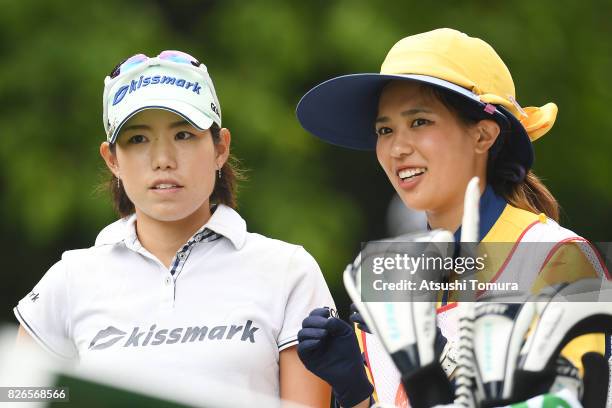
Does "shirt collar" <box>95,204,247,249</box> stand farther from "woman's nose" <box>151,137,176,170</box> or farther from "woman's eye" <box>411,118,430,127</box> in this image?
"woman's eye" <box>411,118,430,127</box>

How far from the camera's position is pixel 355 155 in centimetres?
600

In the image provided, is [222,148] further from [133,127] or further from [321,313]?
[321,313]

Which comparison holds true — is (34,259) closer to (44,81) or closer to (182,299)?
(44,81)

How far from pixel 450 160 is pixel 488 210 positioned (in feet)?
0.39

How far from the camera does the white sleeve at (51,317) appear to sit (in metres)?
2.72

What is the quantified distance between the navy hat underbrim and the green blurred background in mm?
2234

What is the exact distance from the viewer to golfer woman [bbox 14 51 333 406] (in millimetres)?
2590

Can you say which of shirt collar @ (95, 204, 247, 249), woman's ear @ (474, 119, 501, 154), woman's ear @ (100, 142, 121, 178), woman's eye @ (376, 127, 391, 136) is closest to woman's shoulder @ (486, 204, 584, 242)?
woman's ear @ (474, 119, 501, 154)

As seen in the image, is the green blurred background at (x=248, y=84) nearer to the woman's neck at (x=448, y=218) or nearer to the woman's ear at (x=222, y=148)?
the woman's ear at (x=222, y=148)

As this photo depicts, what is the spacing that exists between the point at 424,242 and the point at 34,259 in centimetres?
376

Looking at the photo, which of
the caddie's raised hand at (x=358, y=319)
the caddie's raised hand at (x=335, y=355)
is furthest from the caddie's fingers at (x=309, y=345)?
the caddie's raised hand at (x=358, y=319)

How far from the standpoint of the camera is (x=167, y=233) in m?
2.76

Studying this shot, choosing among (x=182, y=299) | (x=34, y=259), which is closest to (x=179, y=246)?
(x=182, y=299)

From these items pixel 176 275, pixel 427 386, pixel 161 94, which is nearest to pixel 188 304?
pixel 176 275
